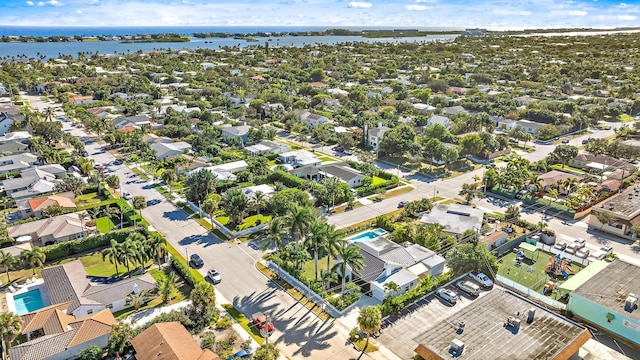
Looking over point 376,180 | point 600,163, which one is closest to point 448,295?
point 376,180

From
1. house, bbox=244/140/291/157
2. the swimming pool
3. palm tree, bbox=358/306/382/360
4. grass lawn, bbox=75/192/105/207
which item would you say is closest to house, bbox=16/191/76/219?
grass lawn, bbox=75/192/105/207

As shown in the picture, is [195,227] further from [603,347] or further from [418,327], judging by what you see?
[603,347]

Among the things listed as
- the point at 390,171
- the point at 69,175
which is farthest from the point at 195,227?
the point at 390,171

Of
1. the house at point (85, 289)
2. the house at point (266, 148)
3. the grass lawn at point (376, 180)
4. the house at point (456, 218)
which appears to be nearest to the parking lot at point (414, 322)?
the house at point (456, 218)

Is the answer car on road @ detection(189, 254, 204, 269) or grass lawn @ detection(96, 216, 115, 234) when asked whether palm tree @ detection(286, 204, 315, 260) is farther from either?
grass lawn @ detection(96, 216, 115, 234)

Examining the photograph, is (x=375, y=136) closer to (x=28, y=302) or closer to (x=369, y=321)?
(x=369, y=321)

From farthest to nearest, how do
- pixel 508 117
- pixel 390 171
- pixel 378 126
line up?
pixel 508 117 < pixel 378 126 < pixel 390 171

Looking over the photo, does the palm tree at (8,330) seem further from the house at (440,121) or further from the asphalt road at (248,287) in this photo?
the house at (440,121)

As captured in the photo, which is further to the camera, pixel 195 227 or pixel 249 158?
pixel 249 158
